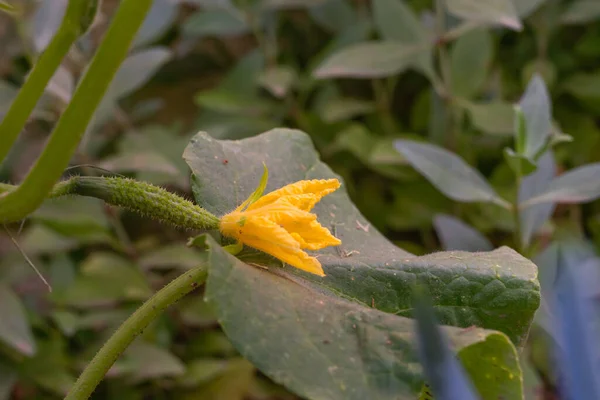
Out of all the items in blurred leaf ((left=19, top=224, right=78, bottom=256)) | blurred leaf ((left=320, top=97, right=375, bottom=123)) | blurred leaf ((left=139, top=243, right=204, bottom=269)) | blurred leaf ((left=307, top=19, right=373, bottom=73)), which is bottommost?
blurred leaf ((left=139, top=243, right=204, bottom=269))

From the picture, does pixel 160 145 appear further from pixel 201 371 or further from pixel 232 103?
pixel 201 371

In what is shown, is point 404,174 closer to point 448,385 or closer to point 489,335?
point 489,335

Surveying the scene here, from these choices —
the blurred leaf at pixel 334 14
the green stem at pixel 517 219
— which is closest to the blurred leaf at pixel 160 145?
the blurred leaf at pixel 334 14

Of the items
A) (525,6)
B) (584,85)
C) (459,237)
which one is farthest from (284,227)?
(584,85)

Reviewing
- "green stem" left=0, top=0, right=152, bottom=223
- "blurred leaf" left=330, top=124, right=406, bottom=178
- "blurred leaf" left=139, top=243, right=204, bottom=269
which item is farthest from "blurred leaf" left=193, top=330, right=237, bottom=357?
"green stem" left=0, top=0, right=152, bottom=223

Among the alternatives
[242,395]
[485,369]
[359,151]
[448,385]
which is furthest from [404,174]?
[448,385]

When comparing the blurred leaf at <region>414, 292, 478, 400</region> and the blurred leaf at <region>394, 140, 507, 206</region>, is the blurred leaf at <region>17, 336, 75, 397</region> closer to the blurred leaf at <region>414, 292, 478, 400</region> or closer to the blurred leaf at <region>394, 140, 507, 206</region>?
the blurred leaf at <region>394, 140, 507, 206</region>
